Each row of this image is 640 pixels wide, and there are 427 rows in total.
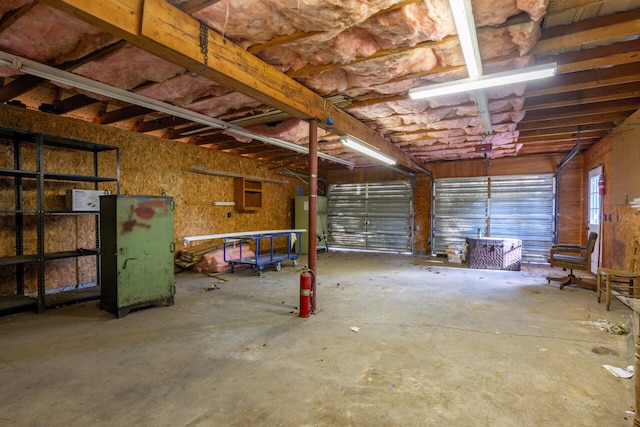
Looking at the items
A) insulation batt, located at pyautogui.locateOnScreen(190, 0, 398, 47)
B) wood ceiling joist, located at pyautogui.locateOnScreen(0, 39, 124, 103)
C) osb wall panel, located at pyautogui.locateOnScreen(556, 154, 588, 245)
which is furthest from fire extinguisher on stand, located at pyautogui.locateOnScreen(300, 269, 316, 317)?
osb wall panel, located at pyautogui.locateOnScreen(556, 154, 588, 245)

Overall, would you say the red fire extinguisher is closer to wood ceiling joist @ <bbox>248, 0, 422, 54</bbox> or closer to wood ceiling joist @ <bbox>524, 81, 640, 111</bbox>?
wood ceiling joist @ <bbox>248, 0, 422, 54</bbox>

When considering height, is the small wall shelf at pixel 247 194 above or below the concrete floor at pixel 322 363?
above

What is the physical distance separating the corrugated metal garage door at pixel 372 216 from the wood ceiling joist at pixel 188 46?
6447 mm

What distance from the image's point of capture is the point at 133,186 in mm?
5777

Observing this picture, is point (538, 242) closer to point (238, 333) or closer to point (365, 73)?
point (365, 73)

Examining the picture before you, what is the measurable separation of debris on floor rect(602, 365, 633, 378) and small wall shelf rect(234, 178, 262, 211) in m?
7.11

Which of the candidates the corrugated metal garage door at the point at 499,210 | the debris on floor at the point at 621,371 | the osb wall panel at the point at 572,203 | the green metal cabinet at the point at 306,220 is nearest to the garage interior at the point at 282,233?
the debris on floor at the point at 621,371

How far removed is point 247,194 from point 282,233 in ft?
6.24

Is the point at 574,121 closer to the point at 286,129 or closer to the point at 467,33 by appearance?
the point at 467,33

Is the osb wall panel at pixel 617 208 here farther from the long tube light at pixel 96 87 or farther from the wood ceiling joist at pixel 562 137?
the long tube light at pixel 96 87

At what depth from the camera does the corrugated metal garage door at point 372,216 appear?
9.83m

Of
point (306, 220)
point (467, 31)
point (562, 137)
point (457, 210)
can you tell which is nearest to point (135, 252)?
point (467, 31)

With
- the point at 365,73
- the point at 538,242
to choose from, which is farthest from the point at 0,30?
the point at 538,242

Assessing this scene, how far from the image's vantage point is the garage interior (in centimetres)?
222
